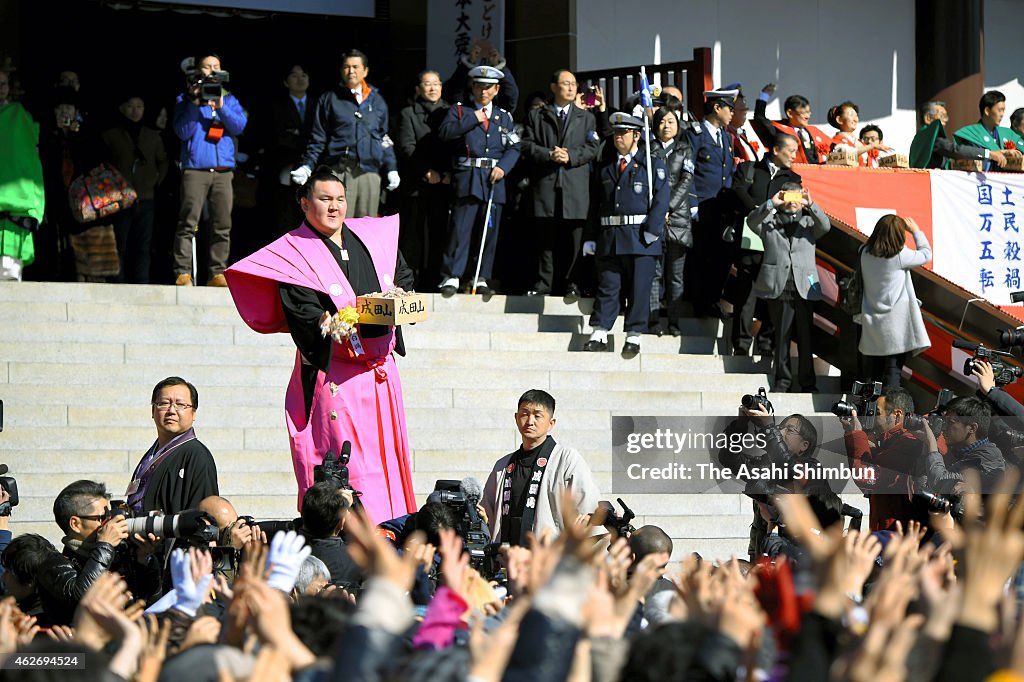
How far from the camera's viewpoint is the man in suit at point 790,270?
10.6 m

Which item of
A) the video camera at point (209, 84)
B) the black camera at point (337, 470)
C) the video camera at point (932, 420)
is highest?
the video camera at point (209, 84)

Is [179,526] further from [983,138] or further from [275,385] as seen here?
[983,138]

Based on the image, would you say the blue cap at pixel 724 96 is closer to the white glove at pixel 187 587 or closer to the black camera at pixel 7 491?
the black camera at pixel 7 491

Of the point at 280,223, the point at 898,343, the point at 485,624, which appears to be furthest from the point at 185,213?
the point at 485,624

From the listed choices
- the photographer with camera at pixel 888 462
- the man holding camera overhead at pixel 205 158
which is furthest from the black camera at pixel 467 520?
the man holding camera overhead at pixel 205 158

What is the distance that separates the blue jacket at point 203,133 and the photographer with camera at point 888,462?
5.26 meters

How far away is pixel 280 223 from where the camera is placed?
1208cm

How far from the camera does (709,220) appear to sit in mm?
11633

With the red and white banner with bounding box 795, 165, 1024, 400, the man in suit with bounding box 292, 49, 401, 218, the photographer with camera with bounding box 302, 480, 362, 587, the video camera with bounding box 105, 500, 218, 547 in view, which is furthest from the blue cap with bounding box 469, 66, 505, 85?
the video camera with bounding box 105, 500, 218, 547

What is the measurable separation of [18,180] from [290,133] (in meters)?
2.07

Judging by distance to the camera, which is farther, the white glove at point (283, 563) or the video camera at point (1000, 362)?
the video camera at point (1000, 362)

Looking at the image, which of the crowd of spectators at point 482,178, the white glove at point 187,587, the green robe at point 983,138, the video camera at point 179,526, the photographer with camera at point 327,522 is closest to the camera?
the white glove at point 187,587

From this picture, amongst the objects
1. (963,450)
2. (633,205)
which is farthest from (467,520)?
(633,205)

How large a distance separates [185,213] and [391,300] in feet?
14.5
